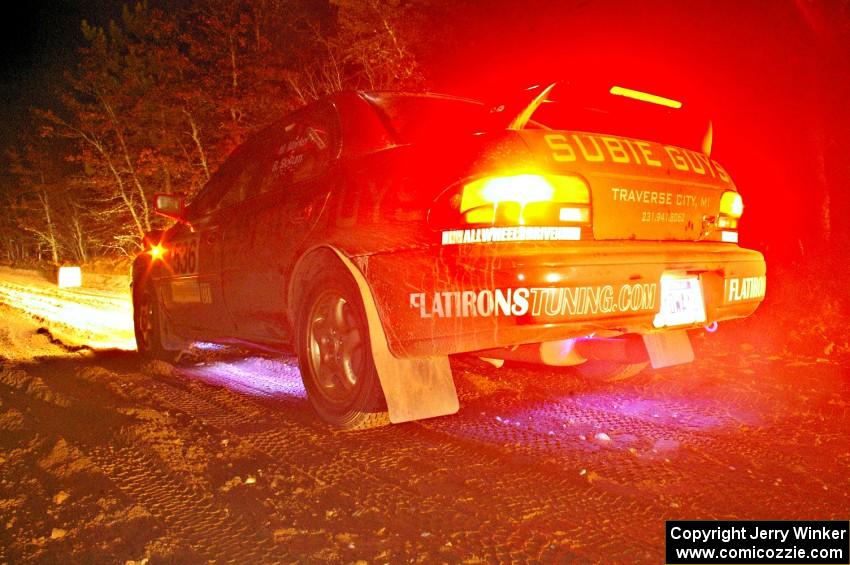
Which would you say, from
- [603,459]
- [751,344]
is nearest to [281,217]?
[603,459]

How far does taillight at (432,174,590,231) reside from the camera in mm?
2498

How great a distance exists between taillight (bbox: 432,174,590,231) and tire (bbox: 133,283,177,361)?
3713mm

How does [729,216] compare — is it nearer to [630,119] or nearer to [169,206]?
[630,119]

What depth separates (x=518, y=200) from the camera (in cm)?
250

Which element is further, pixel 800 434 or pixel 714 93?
pixel 714 93

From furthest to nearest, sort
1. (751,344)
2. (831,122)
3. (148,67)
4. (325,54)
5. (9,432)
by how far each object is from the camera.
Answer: (148,67) < (325,54) < (831,122) < (751,344) < (9,432)

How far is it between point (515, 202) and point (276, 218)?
1.68m

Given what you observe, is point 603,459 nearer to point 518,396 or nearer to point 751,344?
point 518,396

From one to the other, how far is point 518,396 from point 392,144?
176 cm

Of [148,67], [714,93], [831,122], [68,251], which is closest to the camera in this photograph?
[831,122]

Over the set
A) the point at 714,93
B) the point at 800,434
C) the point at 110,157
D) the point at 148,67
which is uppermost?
the point at 148,67

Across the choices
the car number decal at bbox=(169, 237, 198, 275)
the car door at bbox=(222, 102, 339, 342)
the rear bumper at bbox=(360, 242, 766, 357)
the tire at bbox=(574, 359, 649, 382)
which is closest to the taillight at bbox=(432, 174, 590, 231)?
the rear bumper at bbox=(360, 242, 766, 357)

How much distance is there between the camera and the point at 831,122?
614 centimetres

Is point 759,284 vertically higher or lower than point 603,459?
higher
